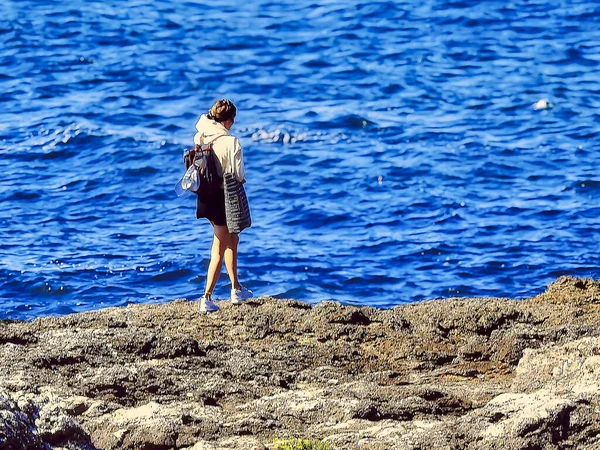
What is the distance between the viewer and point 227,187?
338 inches

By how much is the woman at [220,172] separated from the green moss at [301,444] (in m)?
2.91

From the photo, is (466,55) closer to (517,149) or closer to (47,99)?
(517,149)

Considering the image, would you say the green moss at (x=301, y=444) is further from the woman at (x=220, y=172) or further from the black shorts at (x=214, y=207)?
the black shorts at (x=214, y=207)

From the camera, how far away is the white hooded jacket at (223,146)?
8516mm

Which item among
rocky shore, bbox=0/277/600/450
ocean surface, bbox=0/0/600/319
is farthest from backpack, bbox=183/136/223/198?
ocean surface, bbox=0/0/600/319

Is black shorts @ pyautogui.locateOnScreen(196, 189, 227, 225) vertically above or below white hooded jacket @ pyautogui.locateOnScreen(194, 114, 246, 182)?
below

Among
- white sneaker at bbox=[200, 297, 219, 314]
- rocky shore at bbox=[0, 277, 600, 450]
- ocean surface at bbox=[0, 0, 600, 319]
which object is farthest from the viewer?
ocean surface at bbox=[0, 0, 600, 319]

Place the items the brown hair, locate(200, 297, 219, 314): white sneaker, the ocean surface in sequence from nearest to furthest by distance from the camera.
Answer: locate(200, 297, 219, 314): white sneaker → the brown hair → the ocean surface

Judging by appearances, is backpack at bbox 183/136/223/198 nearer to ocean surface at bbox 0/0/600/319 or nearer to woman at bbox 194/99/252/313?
woman at bbox 194/99/252/313

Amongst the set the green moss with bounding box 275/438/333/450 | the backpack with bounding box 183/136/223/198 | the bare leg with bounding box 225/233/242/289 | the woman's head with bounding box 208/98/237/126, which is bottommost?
the bare leg with bounding box 225/233/242/289

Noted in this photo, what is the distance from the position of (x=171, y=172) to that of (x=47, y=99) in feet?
14.0

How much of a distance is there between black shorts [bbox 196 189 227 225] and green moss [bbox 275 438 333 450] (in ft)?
11.0

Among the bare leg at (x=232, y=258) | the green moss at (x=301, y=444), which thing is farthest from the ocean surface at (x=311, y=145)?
the green moss at (x=301, y=444)

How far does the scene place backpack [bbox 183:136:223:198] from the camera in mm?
8570
